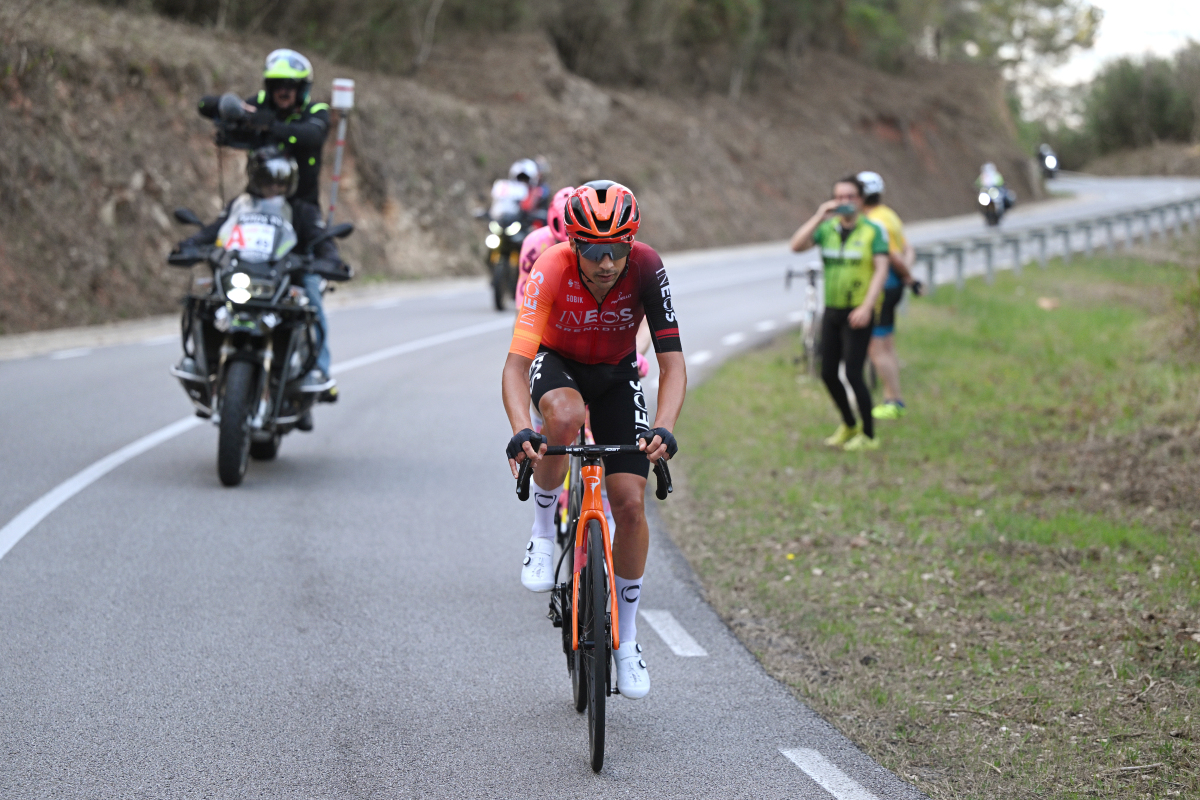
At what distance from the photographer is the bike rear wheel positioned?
4645 millimetres

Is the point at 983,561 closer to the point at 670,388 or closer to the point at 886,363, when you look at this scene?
the point at 670,388

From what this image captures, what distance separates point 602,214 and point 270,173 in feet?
15.5

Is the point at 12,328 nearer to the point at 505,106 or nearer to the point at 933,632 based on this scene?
the point at 933,632

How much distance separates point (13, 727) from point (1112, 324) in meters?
17.1

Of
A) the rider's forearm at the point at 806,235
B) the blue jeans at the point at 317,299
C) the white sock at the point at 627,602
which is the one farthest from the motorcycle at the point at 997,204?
the white sock at the point at 627,602

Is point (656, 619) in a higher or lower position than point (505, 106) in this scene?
lower

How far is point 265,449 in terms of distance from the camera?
9828 millimetres

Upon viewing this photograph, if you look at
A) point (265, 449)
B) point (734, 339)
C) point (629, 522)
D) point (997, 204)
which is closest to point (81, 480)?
point (265, 449)

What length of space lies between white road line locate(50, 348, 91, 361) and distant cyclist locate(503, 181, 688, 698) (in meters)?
10.6

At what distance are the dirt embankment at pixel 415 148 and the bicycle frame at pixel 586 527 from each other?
1409cm

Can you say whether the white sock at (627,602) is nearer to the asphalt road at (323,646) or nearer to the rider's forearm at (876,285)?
the asphalt road at (323,646)

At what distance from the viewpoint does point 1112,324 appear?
19.2m

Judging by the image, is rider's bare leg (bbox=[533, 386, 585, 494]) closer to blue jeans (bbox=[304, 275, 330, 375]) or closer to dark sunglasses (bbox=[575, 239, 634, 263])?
dark sunglasses (bbox=[575, 239, 634, 263])

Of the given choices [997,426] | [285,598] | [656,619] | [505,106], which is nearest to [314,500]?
[285,598]
